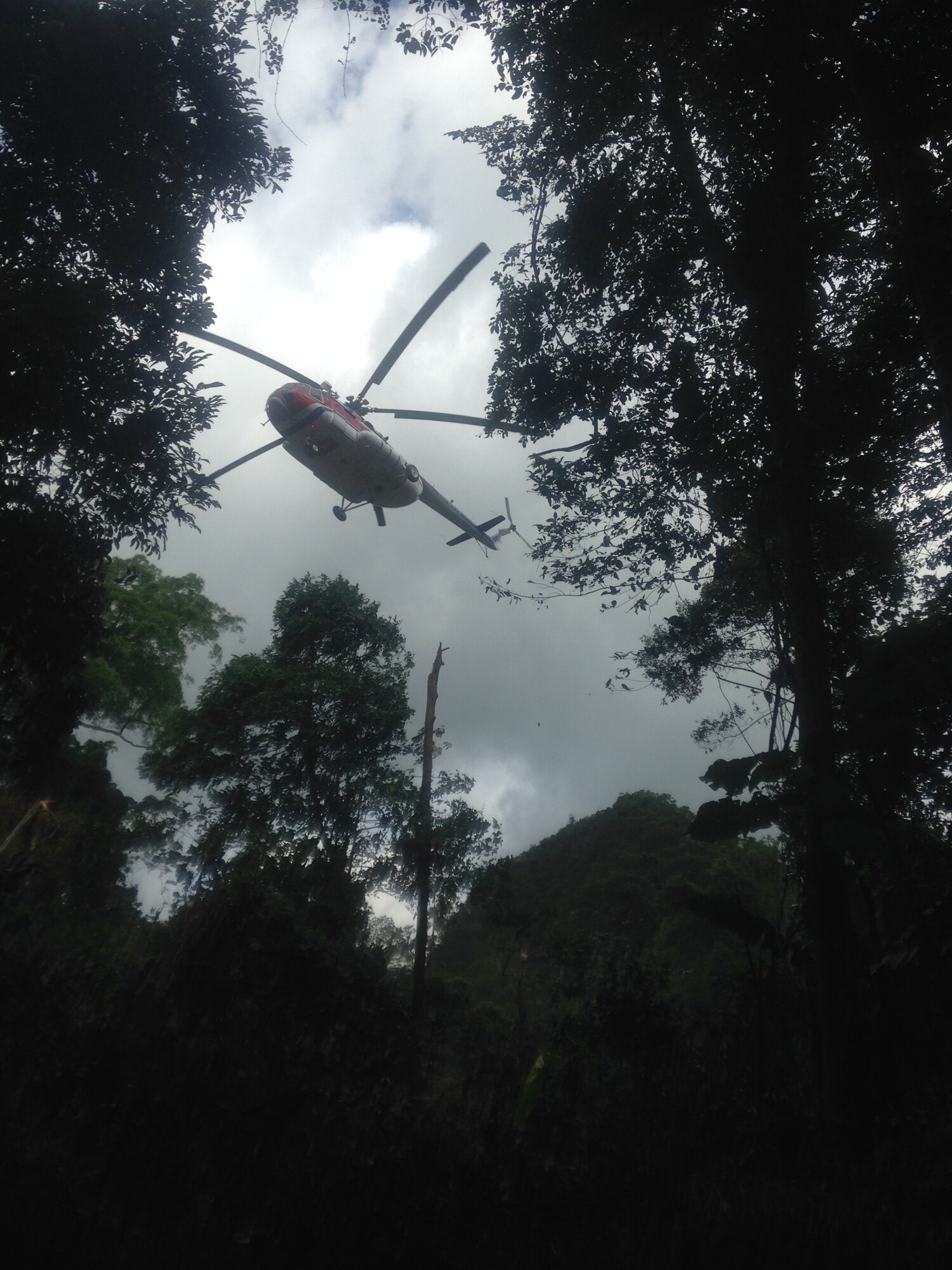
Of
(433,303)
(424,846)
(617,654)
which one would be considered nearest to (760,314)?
(617,654)

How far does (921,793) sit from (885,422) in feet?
11.9

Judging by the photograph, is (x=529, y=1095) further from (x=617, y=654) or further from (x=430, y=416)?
(x=430, y=416)

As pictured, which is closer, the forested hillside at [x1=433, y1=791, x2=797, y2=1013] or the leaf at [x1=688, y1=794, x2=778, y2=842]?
the leaf at [x1=688, y1=794, x2=778, y2=842]

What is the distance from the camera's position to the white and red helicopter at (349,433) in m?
17.2

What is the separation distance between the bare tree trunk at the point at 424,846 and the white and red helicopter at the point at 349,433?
17.6 feet

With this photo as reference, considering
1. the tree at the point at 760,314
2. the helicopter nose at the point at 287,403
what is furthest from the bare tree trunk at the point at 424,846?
the tree at the point at 760,314

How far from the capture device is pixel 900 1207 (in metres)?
2.77

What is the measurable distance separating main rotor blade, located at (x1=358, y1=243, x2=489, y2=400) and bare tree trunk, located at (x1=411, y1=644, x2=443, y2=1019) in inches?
342

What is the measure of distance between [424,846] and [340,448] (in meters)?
10.8

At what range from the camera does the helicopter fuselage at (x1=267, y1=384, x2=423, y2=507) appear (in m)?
17.9

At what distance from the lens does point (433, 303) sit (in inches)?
673

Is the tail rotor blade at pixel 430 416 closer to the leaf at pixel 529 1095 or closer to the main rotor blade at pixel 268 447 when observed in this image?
the main rotor blade at pixel 268 447

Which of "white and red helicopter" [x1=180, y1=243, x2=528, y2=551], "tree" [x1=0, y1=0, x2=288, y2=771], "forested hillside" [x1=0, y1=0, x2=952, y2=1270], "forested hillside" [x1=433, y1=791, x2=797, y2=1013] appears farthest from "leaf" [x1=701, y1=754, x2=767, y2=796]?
"white and red helicopter" [x1=180, y1=243, x2=528, y2=551]

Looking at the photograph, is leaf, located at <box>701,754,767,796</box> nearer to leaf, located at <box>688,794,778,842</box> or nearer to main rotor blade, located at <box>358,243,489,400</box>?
leaf, located at <box>688,794,778,842</box>
